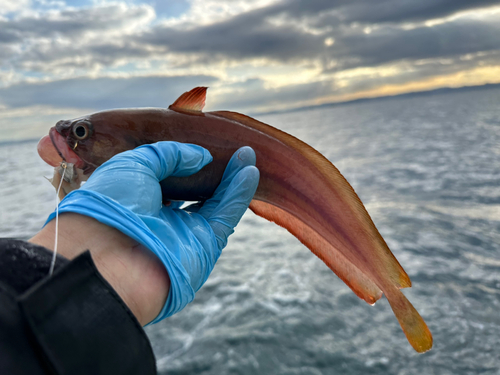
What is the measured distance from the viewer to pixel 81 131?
6.83 ft

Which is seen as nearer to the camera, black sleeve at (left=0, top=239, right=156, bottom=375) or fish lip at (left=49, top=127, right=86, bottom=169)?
black sleeve at (left=0, top=239, right=156, bottom=375)

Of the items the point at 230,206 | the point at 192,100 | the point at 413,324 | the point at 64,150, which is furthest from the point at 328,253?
the point at 64,150

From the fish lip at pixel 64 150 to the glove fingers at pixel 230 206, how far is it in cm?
100

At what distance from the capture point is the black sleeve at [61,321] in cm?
73

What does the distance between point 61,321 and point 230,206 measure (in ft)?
5.14

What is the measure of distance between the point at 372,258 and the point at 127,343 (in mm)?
1650

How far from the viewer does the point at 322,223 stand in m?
2.26

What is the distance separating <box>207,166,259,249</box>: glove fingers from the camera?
7.27ft

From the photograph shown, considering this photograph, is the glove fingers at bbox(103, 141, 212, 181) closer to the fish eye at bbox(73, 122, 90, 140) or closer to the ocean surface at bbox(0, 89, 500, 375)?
Answer: the fish eye at bbox(73, 122, 90, 140)

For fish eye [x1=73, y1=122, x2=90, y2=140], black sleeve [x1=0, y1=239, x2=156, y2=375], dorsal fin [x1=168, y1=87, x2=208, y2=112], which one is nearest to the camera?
black sleeve [x1=0, y1=239, x2=156, y2=375]

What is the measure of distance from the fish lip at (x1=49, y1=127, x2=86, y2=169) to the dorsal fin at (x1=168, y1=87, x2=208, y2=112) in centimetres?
74

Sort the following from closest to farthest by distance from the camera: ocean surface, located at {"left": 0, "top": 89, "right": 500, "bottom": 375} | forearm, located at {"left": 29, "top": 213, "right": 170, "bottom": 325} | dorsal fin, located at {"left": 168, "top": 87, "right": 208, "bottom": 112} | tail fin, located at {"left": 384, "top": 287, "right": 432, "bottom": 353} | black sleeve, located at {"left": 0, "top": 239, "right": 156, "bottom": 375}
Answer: black sleeve, located at {"left": 0, "top": 239, "right": 156, "bottom": 375} < forearm, located at {"left": 29, "top": 213, "right": 170, "bottom": 325} < tail fin, located at {"left": 384, "top": 287, "right": 432, "bottom": 353} < dorsal fin, located at {"left": 168, "top": 87, "right": 208, "bottom": 112} < ocean surface, located at {"left": 0, "top": 89, "right": 500, "bottom": 375}

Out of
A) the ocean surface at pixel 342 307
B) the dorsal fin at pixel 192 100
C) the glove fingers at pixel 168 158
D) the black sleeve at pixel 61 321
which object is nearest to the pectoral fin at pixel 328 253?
the glove fingers at pixel 168 158

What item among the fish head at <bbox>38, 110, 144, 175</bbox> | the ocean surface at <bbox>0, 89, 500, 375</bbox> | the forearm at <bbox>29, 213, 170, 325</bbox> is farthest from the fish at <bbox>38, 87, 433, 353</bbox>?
the ocean surface at <bbox>0, 89, 500, 375</bbox>
